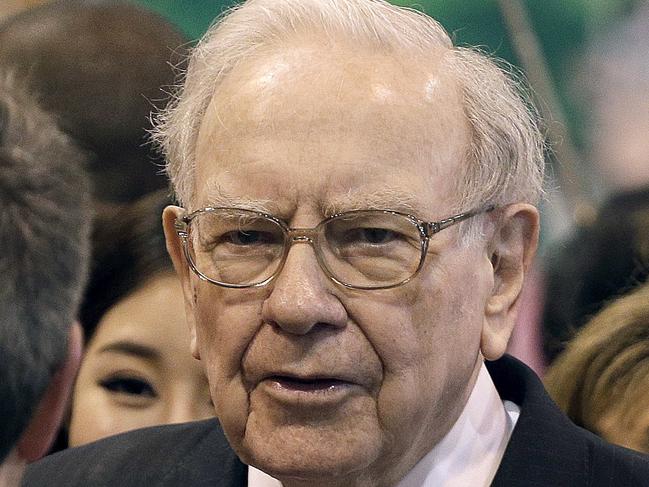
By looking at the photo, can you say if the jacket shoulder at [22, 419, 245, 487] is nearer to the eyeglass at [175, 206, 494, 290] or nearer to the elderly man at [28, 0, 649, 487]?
the elderly man at [28, 0, 649, 487]

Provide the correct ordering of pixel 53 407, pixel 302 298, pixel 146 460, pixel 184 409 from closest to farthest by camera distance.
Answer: pixel 302 298
pixel 146 460
pixel 53 407
pixel 184 409

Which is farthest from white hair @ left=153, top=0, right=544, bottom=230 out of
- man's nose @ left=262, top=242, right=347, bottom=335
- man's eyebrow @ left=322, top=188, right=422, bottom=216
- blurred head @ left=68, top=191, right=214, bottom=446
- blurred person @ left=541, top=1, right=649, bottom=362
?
blurred head @ left=68, top=191, right=214, bottom=446

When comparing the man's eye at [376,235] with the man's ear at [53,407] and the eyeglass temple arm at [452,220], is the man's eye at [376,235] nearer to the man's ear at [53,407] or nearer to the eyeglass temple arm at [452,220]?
the eyeglass temple arm at [452,220]

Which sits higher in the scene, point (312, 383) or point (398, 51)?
point (398, 51)

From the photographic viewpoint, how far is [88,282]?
2295mm

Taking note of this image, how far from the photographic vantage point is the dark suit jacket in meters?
1.59

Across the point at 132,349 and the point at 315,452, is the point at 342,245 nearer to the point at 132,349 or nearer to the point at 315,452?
the point at 315,452

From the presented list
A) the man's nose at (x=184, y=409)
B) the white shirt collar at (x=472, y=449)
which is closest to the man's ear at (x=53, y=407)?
the man's nose at (x=184, y=409)

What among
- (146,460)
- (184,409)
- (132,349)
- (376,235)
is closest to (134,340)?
(132,349)

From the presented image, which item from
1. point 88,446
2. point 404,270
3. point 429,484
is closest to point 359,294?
point 404,270

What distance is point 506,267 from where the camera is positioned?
1.63m

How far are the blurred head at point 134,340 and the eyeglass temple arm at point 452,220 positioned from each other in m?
0.90

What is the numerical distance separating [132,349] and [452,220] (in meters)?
1.01

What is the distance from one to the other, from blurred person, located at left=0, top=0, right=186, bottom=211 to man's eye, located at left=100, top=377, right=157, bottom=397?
0.37 metres
